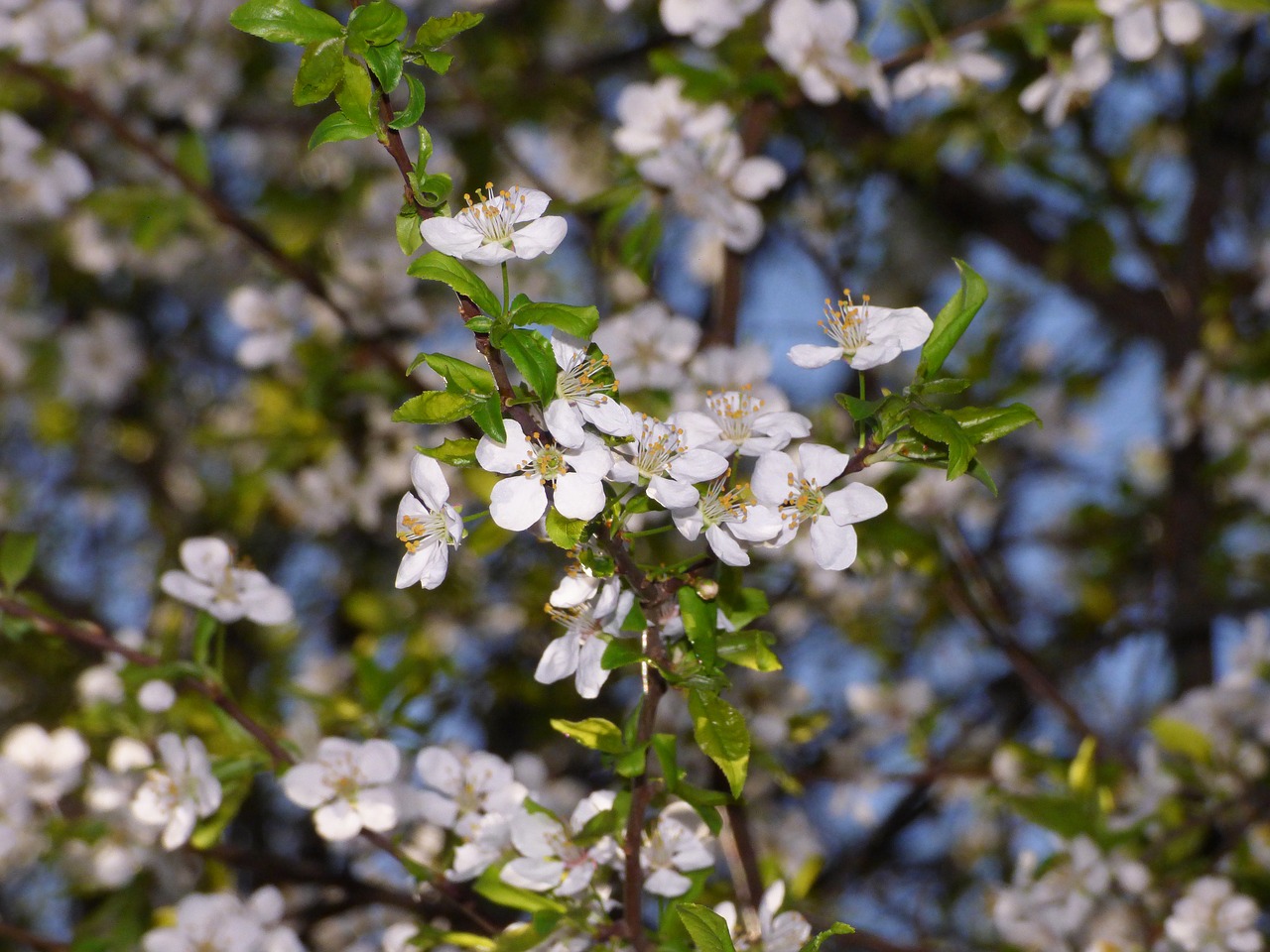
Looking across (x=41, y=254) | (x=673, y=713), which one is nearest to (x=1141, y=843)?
(x=673, y=713)

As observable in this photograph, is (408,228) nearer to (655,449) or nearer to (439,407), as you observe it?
(439,407)

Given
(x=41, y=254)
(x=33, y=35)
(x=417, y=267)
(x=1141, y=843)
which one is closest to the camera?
(x=417, y=267)

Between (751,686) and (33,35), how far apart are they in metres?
1.55

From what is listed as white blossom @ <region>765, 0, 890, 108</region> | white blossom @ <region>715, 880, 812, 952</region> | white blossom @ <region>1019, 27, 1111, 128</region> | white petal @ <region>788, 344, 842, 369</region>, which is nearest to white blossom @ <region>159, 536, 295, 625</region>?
white blossom @ <region>715, 880, 812, 952</region>

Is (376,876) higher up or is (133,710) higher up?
(133,710)

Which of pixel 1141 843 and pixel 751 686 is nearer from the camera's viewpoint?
pixel 1141 843

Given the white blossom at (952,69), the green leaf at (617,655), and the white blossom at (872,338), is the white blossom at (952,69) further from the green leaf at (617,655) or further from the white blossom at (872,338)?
the green leaf at (617,655)

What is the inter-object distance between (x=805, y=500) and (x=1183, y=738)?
3.78 ft

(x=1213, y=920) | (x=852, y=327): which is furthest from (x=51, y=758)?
(x=1213, y=920)

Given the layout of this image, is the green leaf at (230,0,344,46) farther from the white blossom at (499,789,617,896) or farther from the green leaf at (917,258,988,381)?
the white blossom at (499,789,617,896)

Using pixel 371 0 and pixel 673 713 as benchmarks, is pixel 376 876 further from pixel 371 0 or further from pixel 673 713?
pixel 371 0

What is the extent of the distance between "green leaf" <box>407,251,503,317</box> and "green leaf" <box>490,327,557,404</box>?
0.03 m

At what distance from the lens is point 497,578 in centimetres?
280

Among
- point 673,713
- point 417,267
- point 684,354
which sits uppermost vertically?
point 417,267
